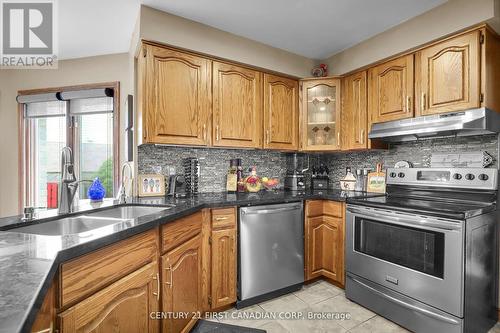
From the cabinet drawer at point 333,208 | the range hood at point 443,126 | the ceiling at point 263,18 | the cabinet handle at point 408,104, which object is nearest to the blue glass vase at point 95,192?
the ceiling at point 263,18

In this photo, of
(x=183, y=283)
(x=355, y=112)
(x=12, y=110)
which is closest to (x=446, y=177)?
(x=355, y=112)

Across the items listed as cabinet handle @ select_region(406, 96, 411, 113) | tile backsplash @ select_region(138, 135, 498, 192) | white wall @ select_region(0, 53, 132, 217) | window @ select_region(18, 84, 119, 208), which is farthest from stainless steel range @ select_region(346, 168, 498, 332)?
white wall @ select_region(0, 53, 132, 217)

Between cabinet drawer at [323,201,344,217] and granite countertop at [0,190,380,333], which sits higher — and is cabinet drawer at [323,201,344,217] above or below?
below

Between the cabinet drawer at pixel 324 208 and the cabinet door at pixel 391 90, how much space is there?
92cm

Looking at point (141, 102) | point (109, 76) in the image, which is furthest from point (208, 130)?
point (109, 76)

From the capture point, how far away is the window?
10.1ft

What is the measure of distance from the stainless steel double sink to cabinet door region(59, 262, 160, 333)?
328 millimetres

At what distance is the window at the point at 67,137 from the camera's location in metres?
3.07

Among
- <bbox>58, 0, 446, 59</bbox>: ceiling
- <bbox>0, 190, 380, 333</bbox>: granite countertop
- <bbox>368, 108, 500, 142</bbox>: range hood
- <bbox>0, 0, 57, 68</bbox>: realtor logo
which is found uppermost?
<bbox>58, 0, 446, 59</bbox>: ceiling

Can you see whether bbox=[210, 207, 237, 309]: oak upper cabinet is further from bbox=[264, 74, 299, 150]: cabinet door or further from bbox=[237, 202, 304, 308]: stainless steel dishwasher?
bbox=[264, 74, 299, 150]: cabinet door

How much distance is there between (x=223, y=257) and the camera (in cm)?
207

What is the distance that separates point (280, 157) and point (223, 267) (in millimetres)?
1562

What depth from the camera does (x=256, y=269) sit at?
220 cm

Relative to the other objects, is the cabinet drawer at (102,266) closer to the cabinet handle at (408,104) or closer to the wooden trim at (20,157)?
the cabinet handle at (408,104)
